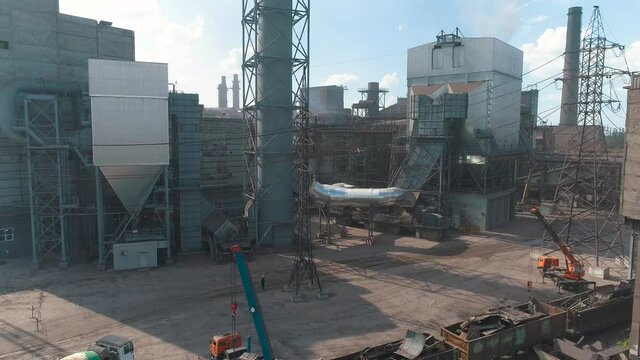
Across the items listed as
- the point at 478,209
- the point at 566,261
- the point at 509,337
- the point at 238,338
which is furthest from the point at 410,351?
the point at 478,209

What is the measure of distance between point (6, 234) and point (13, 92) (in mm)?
9507

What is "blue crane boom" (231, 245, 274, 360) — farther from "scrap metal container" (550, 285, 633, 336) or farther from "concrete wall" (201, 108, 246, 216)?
"concrete wall" (201, 108, 246, 216)

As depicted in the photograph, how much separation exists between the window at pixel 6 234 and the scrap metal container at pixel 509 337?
29112 millimetres

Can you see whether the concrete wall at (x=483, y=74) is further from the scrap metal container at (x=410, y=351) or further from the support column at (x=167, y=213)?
the scrap metal container at (x=410, y=351)

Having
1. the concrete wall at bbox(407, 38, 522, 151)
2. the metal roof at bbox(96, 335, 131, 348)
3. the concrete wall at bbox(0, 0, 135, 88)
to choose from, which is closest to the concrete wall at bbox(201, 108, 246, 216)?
the concrete wall at bbox(0, 0, 135, 88)

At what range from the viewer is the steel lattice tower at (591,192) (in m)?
30.6

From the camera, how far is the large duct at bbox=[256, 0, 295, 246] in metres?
34.2

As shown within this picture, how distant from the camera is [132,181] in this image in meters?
29.4

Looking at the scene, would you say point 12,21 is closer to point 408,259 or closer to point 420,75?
point 408,259

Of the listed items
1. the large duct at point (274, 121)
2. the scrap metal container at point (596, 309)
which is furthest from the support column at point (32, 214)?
the scrap metal container at point (596, 309)

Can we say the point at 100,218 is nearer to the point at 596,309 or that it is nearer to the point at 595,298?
the point at 596,309

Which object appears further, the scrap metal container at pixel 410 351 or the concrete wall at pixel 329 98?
the concrete wall at pixel 329 98

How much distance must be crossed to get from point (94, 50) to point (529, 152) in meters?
44.1

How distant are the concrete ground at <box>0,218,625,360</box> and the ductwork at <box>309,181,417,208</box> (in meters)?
4.10
